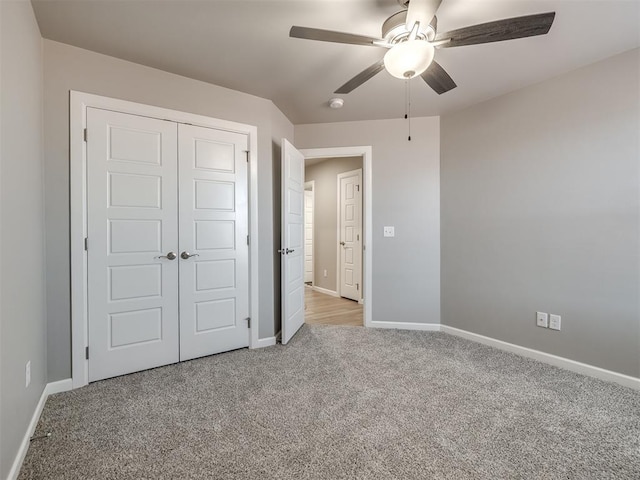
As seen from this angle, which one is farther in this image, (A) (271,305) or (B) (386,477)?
(A) (271,305)

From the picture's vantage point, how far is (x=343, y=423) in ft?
5.56

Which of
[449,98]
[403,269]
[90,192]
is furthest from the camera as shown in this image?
[403,269]

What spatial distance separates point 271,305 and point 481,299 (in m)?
2.11

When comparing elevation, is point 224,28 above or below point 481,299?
above

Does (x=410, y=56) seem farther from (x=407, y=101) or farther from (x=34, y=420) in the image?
(x=34, y=420)

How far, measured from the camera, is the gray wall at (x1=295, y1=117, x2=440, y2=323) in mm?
3328

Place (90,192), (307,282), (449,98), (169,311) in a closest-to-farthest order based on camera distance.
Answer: (90,192)
(169,311)
(449,98)
(307,282)

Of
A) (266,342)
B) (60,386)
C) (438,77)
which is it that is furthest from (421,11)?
(60,386)

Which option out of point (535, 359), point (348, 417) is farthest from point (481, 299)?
point (348, 417)

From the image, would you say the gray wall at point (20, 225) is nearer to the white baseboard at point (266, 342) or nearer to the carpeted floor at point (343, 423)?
the carpeted floor at point (343, 423)

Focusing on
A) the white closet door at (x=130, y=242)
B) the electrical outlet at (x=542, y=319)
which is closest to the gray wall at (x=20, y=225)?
the white closet door at (x=130, y=242)

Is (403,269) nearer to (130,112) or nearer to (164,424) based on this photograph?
(164,424)

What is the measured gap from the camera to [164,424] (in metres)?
1.69

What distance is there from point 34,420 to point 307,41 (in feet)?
9.24
